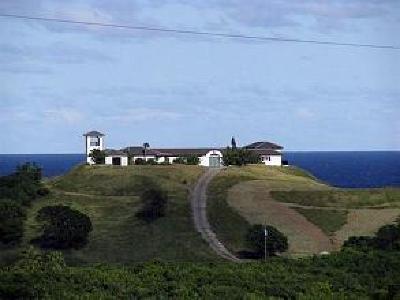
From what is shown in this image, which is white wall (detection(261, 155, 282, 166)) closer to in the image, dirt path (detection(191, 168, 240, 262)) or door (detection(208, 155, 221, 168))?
door (detection(208, 155, 221, 168))

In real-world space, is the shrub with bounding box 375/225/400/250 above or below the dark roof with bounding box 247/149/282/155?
below

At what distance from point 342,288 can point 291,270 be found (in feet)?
29.8

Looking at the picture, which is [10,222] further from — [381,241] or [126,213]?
[381,241]

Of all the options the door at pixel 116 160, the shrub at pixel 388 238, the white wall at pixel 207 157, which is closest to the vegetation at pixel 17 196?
the door at pixel 116 160

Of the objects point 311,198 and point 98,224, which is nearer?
point 98,224

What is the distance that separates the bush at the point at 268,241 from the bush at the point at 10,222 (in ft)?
85.4

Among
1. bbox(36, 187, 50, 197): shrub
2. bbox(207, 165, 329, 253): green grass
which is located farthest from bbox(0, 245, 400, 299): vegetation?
bbox(36, 187, 50, 197): shrub

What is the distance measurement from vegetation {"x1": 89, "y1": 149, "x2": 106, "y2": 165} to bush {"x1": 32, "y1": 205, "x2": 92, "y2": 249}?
4469 cm

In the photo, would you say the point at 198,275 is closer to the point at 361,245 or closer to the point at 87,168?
the point at 361,245

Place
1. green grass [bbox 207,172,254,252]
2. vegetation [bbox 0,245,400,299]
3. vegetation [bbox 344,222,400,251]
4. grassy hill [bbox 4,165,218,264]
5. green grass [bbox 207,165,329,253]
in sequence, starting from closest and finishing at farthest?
vegetation [bbox 0,245,400,299] < vegetation [bbox 344,222,400,251] < grassy hill [bbox 4,165,218,264] < green grass [bbox 207,172,254,252] < green grass [bbox 207,165,329,253]

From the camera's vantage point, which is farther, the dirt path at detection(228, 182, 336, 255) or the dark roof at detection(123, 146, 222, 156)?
the dark roof at detection(123, 146, 222, 156)

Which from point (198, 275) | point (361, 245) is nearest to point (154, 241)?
point (361, 245)

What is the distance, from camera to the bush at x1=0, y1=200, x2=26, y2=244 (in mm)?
90750

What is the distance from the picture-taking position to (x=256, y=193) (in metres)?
112
